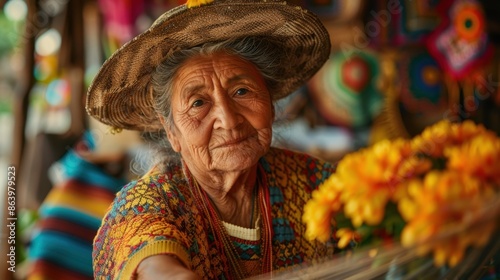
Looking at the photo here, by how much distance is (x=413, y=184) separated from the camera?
1.16 meters

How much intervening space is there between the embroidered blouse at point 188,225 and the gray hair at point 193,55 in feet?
0.36

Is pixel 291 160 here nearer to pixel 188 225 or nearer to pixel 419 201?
pixel 188 225

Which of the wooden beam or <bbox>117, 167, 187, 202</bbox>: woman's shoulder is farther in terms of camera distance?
the wooden beam

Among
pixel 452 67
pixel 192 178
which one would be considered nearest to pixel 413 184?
pixel 192 178

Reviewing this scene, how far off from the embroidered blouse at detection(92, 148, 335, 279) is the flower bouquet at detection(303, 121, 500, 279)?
393 millimetres

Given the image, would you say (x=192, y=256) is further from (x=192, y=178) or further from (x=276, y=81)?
(x=276, y=81)

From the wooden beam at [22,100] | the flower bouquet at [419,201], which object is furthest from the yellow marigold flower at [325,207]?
the wooden beam at [22,100]

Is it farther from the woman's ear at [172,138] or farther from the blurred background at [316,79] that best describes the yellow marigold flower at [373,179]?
the blurred background at [316,79]

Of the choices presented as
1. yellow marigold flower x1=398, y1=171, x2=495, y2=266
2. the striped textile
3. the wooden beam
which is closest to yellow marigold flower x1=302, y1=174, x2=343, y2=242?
yellow marigold flower x1=398, y1=171, x2=495, y2=266

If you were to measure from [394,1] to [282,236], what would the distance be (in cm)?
243

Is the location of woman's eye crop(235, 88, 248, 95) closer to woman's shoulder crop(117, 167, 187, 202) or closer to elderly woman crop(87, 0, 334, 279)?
elderly woman crop(87, 0, 334, 279)

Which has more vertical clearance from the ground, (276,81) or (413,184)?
(276,81)

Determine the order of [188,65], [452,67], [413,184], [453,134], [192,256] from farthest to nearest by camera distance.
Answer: [452,67] → [188,65] → [192,256] → [453,134] → [413,184]

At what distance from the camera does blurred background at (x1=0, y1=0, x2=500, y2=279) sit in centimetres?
328
